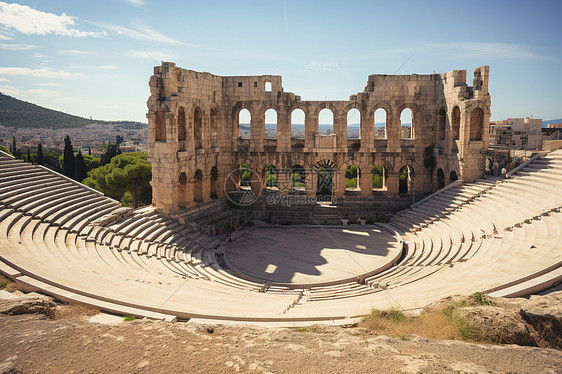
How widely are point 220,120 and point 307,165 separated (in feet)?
21.5

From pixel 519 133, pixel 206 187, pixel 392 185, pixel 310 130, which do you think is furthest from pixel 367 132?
pixel 519 133

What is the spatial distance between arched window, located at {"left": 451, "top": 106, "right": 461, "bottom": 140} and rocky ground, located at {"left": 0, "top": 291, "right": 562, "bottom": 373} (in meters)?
18.6

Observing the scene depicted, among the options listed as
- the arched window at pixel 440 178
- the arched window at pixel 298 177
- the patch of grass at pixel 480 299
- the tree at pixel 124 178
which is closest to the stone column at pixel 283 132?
the arched window at pixel 298 177

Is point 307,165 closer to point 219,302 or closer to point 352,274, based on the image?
point 352,274

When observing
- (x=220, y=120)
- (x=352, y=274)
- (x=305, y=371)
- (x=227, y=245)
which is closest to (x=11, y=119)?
(x=220, y=120)

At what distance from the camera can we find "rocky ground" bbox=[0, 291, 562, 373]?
599 cm

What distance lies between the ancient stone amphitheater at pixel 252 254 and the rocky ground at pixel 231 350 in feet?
5.36

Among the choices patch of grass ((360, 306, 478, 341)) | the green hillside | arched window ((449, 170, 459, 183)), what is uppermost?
the green hillside

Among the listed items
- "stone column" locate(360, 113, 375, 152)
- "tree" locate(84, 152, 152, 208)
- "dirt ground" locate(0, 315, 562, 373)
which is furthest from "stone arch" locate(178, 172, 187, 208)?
"dirt ground" locate(0, 315, 562, 373)

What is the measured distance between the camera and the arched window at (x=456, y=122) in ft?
79.4

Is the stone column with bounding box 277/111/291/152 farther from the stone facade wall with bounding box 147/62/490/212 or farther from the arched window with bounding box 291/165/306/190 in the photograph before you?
the arched window with bounding box 291/165/306/190

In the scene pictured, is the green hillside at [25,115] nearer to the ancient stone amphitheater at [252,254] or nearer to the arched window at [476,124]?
the ancient stone amphitheater at [252,254]

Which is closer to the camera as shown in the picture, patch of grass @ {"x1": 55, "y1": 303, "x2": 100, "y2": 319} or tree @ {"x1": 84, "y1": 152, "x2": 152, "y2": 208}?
patch of grass @ {"x1": 55, "y1": 303, "x2": 100, "y2": 319}

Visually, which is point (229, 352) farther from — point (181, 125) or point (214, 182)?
point (214, 182)
